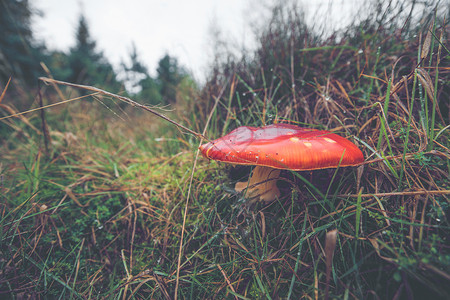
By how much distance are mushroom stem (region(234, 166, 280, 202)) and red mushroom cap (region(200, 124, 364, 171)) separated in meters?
0.25

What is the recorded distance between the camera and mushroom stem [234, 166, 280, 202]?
3.43 ft

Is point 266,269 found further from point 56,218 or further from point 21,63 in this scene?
point 21,63

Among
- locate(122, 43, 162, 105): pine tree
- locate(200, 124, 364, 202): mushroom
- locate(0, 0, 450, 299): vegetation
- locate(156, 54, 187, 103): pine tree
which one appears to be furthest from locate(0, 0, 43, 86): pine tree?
locate(200, 124, 364, 202): mushroom

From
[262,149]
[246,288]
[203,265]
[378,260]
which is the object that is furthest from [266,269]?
[262,149]

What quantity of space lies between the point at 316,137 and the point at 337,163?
14cm

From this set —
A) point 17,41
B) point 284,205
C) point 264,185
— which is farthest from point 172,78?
point 17,41

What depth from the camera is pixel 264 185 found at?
3.51 feet

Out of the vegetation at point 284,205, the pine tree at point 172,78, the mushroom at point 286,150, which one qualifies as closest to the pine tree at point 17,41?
the pine tree at point 172,78

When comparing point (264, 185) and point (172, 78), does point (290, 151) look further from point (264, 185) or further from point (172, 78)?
point (172, 78)

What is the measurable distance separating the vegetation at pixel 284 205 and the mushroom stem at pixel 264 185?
0.06 meters

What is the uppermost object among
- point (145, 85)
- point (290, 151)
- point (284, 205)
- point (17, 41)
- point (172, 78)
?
point (17, 41)

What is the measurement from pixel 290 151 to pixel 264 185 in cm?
35

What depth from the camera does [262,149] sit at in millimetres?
799

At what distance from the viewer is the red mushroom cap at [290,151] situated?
76cm
